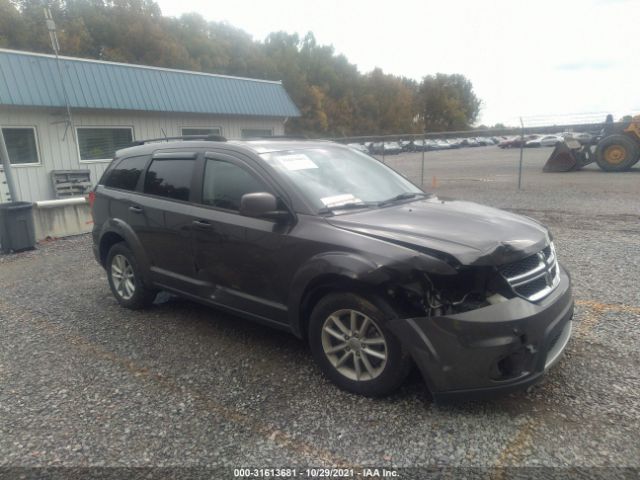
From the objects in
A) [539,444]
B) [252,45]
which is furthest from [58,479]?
[252,45]

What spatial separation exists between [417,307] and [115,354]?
2.73 metres

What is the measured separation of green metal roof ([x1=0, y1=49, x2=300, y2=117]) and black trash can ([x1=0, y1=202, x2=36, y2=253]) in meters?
3.71

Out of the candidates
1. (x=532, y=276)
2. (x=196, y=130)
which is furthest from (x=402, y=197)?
(x=196, y=130)

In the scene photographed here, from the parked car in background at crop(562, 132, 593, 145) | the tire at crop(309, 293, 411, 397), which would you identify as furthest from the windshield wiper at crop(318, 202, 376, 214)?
the parked car in background at crop(562, 132, 593, 145)

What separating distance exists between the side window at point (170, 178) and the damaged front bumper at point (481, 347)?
2.48m

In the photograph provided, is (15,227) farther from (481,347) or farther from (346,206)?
(481,347)

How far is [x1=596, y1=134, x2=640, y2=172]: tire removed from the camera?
59.3ft

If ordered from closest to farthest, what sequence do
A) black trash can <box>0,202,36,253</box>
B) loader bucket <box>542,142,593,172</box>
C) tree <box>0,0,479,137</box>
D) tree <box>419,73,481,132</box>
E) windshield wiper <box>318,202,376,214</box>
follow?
1. windshield wiper <box>318,202,376,214</box>
2. black trash can <box>0,202,36,253</box>
3. loader bucket <box>542,142,593,172</box>
4. tree <box>0,0,479,137</box>
5. tree <box>419,73,481,132</box>

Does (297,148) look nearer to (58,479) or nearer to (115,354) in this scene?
(115,354)

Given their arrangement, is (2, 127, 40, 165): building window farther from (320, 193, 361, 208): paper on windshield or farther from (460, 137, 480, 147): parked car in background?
(460, 137, 480, 147): parked car in background

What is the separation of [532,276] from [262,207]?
6.24 ft

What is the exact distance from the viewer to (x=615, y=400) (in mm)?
3176

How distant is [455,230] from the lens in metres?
3.24

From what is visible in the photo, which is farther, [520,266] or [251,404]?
[251,404]
